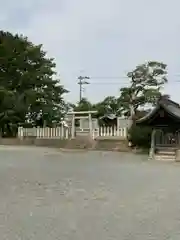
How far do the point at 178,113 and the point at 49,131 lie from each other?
13.1 meters

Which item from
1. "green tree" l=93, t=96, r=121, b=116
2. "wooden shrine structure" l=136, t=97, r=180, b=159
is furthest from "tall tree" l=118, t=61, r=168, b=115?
"wooden shrine structure" l=136, t=97, r=180, b=159

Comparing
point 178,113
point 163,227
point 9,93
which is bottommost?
point 163,227

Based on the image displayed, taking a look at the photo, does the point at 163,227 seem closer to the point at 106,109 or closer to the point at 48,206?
the point at 48,206

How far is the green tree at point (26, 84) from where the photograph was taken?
35781 millimetres

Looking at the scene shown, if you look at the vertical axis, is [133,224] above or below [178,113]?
below

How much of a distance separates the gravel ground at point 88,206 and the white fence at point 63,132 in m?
16.4

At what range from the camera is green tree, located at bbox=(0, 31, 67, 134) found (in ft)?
117

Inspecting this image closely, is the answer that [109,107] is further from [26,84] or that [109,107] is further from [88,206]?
[88,206]

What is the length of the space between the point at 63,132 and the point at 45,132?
64.4 inches

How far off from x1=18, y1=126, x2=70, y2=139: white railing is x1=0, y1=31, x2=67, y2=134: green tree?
2116 millimetres

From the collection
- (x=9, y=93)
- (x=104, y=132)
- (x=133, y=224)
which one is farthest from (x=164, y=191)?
Answer: (x=9, y=93)

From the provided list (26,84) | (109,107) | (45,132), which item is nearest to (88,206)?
(45,132)

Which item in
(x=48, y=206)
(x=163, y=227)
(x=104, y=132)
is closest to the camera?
(x=163, y=227)

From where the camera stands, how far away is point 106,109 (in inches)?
1609
